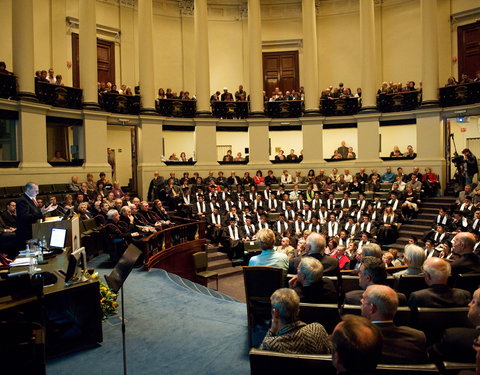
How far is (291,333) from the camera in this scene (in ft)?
9.28

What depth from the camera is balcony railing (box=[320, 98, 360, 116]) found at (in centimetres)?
2009

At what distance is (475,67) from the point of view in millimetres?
19938

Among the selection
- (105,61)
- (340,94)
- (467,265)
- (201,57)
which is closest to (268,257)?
(467,265)

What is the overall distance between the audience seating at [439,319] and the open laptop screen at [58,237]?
502 centimetres

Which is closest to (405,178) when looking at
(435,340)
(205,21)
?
(205,21)

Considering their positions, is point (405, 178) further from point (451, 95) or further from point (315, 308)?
→ point (315, 308)

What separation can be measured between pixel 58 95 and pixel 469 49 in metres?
19.4

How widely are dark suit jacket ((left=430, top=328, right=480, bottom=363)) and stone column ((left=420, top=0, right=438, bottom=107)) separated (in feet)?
58.1

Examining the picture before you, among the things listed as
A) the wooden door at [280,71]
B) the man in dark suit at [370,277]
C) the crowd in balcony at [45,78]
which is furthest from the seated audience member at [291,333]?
the wooden door at [280,71]

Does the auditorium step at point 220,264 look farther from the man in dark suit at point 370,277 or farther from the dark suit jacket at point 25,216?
the man in dark suit at point 370,277

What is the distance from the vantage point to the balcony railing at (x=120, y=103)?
57.7 ft

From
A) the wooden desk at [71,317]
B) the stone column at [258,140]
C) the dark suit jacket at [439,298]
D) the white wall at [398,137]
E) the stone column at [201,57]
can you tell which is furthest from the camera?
the white wall at [398,137]

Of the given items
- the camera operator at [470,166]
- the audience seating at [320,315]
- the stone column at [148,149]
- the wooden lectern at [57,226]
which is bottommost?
the audience seating at [320,315]

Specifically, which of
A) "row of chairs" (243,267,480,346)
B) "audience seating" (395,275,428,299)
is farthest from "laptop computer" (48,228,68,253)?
"audience seating" (395,275,428,299)
